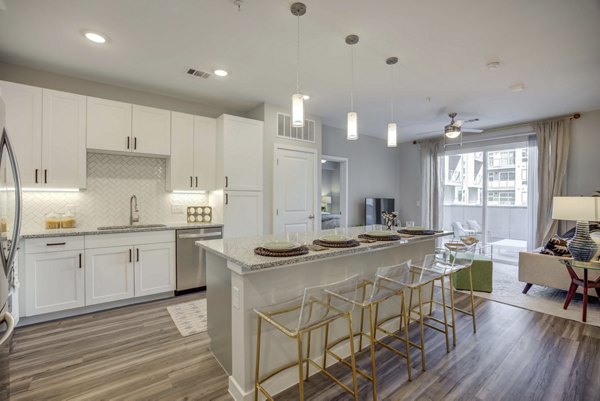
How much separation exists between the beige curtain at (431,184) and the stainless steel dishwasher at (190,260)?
5287 mm

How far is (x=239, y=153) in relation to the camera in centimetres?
424

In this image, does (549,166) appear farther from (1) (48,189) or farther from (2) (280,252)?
(1) (48,189)

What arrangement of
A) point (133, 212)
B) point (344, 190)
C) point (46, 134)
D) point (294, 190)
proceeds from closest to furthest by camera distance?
1. point (46, 134)
2. point (133, 212)
3. point (294, 190)
4. point (344, 190)

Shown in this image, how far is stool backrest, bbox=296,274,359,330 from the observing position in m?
1.75

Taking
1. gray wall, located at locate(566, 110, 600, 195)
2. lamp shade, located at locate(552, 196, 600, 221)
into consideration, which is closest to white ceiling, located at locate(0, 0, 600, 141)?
gray wall, located at locate(566, 110, 600, 195)

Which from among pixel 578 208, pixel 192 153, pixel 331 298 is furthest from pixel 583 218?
pixel 192 153

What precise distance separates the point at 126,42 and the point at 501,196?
276 inches

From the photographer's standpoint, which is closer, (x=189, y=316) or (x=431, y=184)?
(x=189, y=316)

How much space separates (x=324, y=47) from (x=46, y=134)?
314 centimetres

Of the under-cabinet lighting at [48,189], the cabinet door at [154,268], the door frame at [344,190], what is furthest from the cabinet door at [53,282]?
the door frame at [344,190]

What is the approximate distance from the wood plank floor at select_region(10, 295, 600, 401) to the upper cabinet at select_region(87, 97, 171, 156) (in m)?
2.06

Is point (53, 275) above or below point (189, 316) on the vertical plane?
above

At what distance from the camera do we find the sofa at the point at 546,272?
363cm

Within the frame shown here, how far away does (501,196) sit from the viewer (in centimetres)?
611
